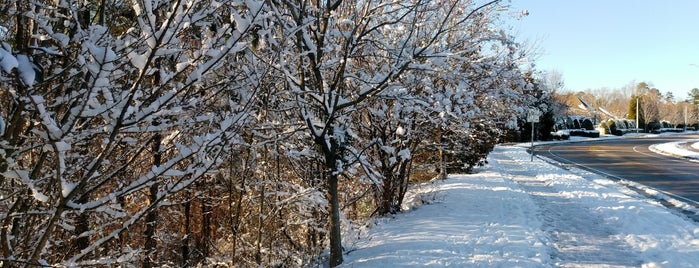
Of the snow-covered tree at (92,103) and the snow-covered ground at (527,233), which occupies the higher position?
the snow-covered tree at (92,103)

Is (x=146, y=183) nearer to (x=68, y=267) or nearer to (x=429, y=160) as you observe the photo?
(x=68, y=267)

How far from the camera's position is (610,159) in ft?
74.2

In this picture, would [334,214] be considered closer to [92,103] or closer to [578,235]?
[92,103]

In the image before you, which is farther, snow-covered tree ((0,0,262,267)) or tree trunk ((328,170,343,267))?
tree trunk ((328,170,343,267))

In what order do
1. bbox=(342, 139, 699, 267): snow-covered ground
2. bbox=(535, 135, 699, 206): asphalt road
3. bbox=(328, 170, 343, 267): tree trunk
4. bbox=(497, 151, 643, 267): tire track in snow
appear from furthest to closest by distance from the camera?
1. bbox=(535, 135, 699, 206): asphalt road
2. bbox=(497, 151, 643, 267): tire track in snow
3. bbox=(342, 139, 699, 267): snow-covered ground
4. bbox=(328, 170, 343, 267): tree trunk

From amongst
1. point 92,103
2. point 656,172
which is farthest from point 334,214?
point 656,172

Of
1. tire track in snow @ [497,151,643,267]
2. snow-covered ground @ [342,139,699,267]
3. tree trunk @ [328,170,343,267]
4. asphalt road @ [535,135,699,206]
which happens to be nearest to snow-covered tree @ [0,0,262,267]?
tree trunk @ [328,170,343,267]

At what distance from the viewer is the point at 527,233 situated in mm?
7328

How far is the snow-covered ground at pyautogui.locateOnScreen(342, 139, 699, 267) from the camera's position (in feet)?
19.7

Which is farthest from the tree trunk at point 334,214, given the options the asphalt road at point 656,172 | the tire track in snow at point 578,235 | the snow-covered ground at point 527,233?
the asphalt road at point 656,172

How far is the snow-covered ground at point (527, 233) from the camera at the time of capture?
6.00m

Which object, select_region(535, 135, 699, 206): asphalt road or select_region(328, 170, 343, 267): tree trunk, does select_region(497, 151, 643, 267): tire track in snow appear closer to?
select_region(328, 170, 343, 267): tree trunk

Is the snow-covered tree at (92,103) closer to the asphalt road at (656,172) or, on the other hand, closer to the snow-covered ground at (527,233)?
the snow-covered ground at (527,233)

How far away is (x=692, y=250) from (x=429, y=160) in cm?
777
